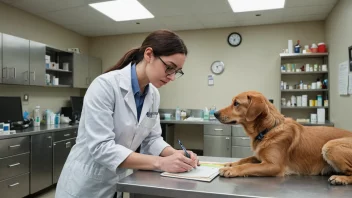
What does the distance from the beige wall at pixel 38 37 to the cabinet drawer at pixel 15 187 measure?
1317mm

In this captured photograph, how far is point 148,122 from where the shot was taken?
49.8 inches

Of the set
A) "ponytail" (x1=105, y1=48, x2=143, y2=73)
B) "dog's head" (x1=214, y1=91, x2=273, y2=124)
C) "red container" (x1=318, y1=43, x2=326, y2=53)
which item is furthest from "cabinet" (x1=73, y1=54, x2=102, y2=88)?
"red container" (x1=318, y1=43, x2=326, y2=53)

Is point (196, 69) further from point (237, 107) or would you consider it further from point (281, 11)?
point (237, 107)

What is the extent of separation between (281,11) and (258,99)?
3.30 metres

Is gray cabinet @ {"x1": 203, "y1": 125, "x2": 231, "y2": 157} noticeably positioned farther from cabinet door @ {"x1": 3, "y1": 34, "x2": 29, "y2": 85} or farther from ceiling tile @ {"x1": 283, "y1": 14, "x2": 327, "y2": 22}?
cabinet door @ {"x1": 3, "y1": 34, "x2": 29, "y2": 85}

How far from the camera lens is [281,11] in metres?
4.00

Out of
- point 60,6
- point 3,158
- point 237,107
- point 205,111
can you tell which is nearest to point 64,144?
point 3,158

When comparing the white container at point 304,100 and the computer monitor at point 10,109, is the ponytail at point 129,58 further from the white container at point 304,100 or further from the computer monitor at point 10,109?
the white container at point 304,100

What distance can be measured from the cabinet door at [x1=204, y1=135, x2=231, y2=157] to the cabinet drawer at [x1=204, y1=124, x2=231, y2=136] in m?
0.07

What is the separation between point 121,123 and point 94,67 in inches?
171

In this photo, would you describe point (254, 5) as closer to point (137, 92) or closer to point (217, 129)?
point (217, 129)

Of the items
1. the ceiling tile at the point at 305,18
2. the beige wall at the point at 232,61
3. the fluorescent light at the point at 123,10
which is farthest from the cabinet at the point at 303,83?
the fluorescent light at the point at 123,10

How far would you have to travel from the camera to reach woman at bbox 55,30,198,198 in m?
1.05

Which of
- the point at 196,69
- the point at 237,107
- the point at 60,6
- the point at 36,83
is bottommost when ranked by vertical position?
the point at 237,107
